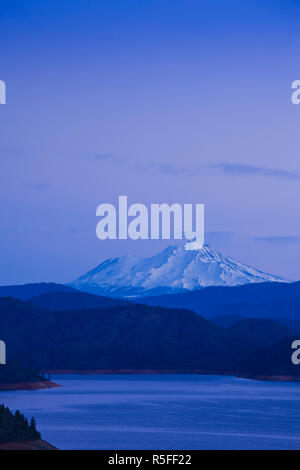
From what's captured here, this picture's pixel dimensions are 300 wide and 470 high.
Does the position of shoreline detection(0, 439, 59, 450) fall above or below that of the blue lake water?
above

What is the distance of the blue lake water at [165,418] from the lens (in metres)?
85.2

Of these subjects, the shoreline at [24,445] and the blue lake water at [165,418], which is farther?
the blue lake water at [165,418]

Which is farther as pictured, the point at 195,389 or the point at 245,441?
the point at 195,389

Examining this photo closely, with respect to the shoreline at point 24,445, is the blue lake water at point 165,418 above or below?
below

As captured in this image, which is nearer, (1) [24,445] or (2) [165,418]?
(1) [24,445]

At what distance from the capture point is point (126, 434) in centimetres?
9275

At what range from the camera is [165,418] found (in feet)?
383

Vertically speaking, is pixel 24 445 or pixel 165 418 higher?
pixel 24 445

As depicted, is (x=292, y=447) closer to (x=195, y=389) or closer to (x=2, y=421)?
(x=2, y=421)

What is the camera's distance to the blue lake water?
8525 cm

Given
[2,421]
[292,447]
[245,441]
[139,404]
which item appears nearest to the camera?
[2,421]

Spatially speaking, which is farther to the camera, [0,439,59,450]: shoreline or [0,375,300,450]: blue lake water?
[0,375,300,450]: blue lake water
